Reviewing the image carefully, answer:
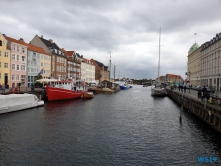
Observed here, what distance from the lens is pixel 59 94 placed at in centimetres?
4716

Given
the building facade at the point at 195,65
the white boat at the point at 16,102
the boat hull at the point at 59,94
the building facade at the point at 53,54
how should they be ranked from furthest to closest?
1. the building facade at the point at 195,65
2. the building facade at the point at 53,54
3. the boat hull at the point at 59,94
4. the white boat at the point at 16,102

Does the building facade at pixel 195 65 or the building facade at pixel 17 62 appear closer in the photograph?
the building facade at pixel 17 62

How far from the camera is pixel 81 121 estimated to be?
82.4ft

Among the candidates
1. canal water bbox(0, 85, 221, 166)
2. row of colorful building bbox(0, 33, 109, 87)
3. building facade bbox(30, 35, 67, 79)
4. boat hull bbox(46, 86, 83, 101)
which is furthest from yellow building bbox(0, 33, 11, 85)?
canal water bbox(0, 85, 221, 166)

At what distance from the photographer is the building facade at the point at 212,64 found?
76.3 meters

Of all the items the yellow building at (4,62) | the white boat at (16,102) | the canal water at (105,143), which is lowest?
the canal water at (105,143)

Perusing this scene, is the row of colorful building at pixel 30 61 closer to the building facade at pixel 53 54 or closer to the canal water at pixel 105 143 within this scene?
the building facade at pixel 53 54

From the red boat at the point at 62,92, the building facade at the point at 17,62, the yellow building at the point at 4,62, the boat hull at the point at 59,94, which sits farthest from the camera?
the building facade at the point at 17,62

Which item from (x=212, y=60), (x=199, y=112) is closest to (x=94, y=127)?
(x=199, y=112)

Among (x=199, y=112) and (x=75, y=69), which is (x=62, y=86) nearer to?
(x=199, y=112)

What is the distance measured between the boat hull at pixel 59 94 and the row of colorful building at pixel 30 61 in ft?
17.5

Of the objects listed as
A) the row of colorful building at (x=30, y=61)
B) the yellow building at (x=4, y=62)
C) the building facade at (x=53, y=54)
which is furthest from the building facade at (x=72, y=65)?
the yellow building at (x=4, y=62)

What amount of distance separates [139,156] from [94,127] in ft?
27.9

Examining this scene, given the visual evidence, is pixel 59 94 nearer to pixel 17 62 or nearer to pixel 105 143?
pixel 17 62
